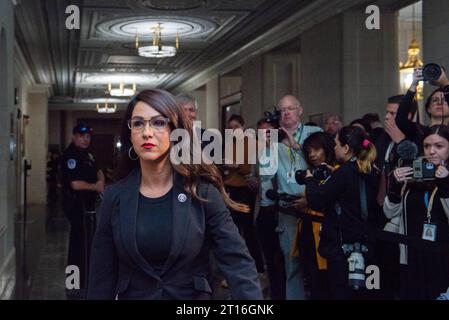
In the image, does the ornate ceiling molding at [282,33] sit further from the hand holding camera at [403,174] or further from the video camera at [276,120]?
the hand holding camera at [403,174]

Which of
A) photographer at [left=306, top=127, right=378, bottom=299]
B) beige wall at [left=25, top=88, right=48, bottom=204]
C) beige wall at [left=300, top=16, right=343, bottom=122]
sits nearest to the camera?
photographer at [left=306, top=127, right=378, bottom=299]

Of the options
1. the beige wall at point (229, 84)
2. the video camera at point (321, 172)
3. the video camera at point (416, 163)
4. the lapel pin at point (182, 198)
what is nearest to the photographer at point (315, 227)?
the video camera at point (321, 172)

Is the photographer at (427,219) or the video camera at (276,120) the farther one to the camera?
the video camera at (276,120)

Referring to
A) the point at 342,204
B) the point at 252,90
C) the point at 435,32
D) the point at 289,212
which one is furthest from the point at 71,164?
the point at 252,90

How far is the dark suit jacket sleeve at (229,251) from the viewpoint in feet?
7.01

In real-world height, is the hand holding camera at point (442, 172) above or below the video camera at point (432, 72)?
below

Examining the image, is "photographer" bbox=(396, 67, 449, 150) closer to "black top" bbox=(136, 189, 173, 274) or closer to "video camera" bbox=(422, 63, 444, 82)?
"video camera" bbox=(422, 63, 444, 82)

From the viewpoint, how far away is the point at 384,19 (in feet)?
30.4

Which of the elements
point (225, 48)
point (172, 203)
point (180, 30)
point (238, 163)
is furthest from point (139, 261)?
point (225, 48)

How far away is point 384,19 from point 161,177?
767 centimetres

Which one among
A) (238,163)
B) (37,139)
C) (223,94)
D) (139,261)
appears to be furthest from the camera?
(37,139)

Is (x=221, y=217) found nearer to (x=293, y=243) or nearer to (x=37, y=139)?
(x=293, y=243)

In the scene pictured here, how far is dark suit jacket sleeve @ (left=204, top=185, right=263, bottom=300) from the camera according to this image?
214 cm

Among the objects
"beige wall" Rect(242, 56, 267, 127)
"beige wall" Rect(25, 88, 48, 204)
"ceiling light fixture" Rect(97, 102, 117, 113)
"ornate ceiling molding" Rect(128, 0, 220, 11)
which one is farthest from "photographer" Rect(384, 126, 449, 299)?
"ceiling light fixture" Rect(97, 102, 117, 113)
